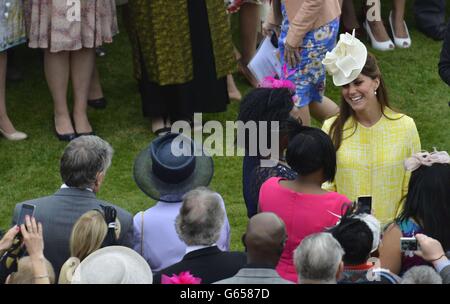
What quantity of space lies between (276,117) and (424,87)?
281 cm

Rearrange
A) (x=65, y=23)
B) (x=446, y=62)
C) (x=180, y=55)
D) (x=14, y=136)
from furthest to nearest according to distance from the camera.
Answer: (x=14, y=136), (x=180, y=55), (x=65, y=23), (x=446, y=62)

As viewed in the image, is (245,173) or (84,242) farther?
(245,173)

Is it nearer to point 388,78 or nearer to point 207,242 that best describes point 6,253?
point 207,242

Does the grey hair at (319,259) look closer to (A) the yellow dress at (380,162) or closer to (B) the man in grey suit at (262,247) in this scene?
(B) the man in grey suit at (262,247)

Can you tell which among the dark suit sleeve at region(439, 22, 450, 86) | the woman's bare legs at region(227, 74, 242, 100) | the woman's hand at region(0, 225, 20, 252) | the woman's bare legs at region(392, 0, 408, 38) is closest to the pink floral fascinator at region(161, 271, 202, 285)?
the woman's hand at region(0, 225, 20, 252)

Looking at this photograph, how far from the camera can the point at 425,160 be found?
4.38 meters

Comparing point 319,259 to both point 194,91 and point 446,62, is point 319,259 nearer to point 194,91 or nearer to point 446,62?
point 446,62

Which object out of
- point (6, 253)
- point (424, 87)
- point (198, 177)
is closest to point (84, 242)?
point (6, 253)

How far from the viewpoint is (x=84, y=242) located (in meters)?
3.99

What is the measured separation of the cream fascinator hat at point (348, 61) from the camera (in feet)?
16.1

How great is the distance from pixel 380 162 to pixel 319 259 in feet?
4.28

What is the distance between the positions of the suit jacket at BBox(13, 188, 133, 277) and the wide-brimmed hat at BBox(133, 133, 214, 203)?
0.72ft

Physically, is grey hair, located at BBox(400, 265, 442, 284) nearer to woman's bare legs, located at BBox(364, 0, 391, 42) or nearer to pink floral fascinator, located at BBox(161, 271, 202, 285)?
pink floral fascinator, located at BBox(161, 271, 202, 285)

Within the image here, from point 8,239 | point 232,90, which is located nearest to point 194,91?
point 232,90
